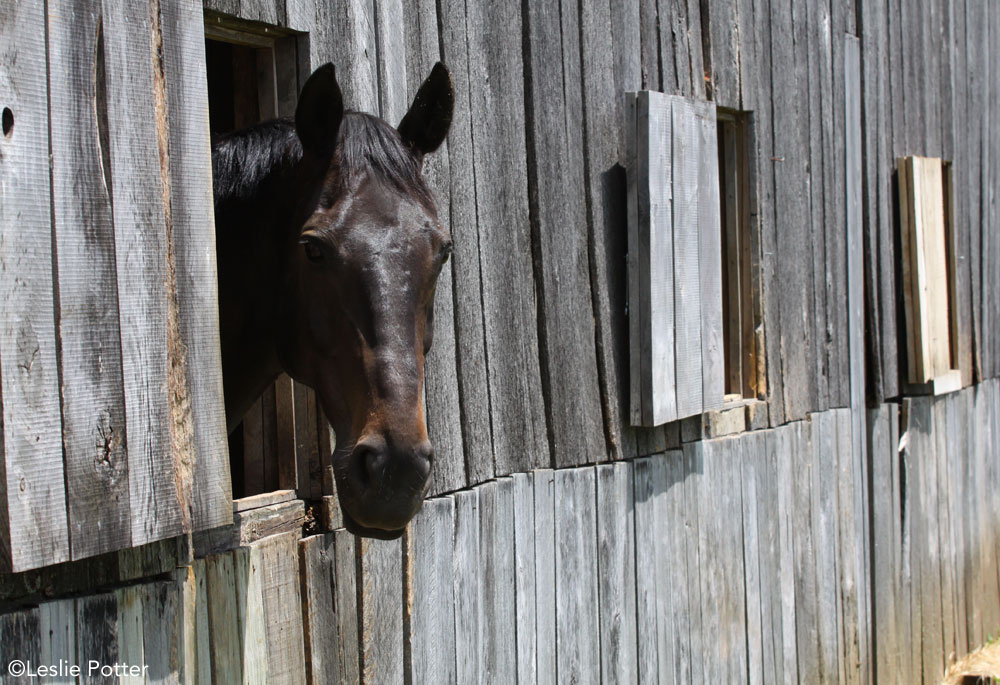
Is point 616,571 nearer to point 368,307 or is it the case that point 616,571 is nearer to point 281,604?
point 281,604

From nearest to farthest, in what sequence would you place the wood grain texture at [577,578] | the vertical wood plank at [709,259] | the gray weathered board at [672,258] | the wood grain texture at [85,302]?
the wood grain texture at [85,302] < the wood grain texture at [577,578] < the gray weathered board at [672,258] < the vertical wood plank at [709,259]

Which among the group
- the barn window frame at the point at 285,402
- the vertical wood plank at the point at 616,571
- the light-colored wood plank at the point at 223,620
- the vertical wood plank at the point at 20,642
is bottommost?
the vertical wood plank at the point at 616,571

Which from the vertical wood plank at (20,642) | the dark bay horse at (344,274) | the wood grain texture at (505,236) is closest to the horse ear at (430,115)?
the dark bay horse at (344,274)

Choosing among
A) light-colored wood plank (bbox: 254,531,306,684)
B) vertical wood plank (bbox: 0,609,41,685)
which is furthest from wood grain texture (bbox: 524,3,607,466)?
vertical wood plank (bbox: 0,609,41,685)

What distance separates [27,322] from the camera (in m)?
2.07

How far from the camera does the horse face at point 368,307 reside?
89.0 inches

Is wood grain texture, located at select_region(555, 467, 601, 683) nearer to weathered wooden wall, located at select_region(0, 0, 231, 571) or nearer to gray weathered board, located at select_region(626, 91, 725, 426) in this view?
gray weathered board, located at select_region(626, 91, 725, 426)

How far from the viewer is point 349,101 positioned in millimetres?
3250

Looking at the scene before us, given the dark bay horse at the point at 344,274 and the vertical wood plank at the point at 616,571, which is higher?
the dark bay horse at the point at 344,274

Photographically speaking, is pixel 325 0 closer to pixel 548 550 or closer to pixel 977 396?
pixel 548 550

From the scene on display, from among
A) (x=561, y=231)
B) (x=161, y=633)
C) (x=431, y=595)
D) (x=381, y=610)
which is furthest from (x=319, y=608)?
(x=561, y=231)

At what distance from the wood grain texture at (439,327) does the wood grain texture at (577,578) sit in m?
0.73

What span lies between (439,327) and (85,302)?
1496 mm

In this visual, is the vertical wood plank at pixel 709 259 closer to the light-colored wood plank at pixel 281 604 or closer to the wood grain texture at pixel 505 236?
the wood grain texture at pixel 505 236
